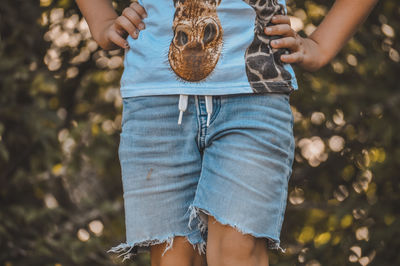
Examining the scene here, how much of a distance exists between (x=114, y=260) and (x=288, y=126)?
1568 millimetres

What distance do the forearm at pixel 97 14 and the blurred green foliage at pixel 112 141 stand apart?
0.75m

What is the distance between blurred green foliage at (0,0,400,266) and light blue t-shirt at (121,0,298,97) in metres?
1.10

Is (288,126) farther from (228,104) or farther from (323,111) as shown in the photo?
(323,111)

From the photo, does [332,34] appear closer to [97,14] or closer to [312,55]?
[312,55]

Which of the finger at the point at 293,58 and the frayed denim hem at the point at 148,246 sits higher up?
the finger at the point at 293,58

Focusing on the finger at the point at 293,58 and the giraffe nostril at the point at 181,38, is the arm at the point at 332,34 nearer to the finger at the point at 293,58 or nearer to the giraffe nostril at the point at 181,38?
the finger at the point at 293,58

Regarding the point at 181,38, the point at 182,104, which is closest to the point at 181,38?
the point at 181,38

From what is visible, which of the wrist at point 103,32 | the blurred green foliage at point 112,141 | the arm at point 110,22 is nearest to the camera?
the arm at point 110,22

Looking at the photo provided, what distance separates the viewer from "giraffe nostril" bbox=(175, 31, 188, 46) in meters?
1.21

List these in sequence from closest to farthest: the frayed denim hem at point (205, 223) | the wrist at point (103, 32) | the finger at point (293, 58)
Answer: the frayed denim hem at point (205, 223), the finger at point (293, 58), the wrist at point (103, 32)

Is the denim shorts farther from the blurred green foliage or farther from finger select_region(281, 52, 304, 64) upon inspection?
the blurred green foliage

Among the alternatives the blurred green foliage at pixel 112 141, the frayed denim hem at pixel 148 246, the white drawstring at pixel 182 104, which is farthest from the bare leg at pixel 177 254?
the blurred green foliage at pixel 112 141

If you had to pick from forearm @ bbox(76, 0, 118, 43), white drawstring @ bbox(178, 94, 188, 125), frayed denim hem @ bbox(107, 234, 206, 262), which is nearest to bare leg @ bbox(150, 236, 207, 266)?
frayed denim hem @ bbox(107, 234, 206, 262)

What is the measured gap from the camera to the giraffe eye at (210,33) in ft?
3.94
